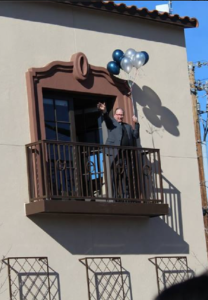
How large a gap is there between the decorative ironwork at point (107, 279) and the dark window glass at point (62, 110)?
7.43 feet

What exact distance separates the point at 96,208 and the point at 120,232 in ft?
3.59

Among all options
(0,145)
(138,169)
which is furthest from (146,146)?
(0,145)

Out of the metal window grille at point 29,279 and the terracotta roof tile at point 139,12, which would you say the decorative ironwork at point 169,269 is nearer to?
the metal window grille at point 29,279

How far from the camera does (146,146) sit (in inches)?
456

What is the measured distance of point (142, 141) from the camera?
456 inches

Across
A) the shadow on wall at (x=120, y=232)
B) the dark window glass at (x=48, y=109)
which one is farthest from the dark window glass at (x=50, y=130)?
the shadow on wall at (x=120, y=232)

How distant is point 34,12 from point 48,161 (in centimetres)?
254

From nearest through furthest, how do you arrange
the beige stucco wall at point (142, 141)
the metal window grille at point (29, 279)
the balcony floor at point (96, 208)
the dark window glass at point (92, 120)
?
1. the metal window grille at point (29, 279)
2. the balcony floor at point (96, 208)
3. the beige stucco wall at point (142, 141)
4. the dark window glass at point (92, 120)

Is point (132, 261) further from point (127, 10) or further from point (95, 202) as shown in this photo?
point (127, 10)

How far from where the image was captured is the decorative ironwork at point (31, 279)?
9.32 metres

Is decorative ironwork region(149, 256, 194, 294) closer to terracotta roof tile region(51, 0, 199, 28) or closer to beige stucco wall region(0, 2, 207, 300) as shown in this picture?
beige stucco wall region(0, 2, 207, 300)

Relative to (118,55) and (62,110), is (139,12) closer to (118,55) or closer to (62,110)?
(118,55)

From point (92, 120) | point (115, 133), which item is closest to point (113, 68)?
point (92, 120)

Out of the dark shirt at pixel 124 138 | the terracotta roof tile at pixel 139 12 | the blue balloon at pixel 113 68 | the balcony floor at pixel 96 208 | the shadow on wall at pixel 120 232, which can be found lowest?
the shadow on wall at pixel 120 232
